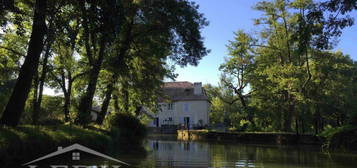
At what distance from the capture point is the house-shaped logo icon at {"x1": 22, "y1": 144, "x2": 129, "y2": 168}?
28.1 ft

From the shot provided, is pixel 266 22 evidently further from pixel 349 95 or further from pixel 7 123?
pixel 7 123

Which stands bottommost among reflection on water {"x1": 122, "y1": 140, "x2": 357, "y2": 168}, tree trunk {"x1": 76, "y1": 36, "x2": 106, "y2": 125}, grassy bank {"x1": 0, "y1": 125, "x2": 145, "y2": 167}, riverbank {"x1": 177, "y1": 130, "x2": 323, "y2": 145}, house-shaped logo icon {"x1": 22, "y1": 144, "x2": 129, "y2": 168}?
riverbank {"x1": 177, "y1": 130, "x2": 323, "y2": 145}

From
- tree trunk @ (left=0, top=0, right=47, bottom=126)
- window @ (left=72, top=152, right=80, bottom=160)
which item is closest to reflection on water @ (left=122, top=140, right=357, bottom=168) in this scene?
window @ (left=72, top=152, right=80, bottom=160)

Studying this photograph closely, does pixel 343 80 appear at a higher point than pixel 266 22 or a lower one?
lower

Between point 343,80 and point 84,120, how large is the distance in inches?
971

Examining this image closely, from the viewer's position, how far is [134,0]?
1491cm

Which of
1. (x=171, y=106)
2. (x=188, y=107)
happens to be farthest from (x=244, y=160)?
(x=171, y=106)

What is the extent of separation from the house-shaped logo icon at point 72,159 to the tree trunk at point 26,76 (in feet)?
5.42

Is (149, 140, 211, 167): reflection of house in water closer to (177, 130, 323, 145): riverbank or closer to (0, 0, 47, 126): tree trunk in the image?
(0, 0, 47, 126): tree trunk

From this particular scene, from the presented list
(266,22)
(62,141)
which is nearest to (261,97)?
(266,22)

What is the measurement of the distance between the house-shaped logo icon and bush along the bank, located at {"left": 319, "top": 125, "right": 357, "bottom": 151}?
13.3 metres

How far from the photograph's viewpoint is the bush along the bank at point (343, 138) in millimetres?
17281

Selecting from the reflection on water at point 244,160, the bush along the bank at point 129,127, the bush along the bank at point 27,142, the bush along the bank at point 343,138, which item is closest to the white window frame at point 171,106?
the bush along the bank at point 129,127

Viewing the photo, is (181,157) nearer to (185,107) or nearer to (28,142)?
(28,142)
